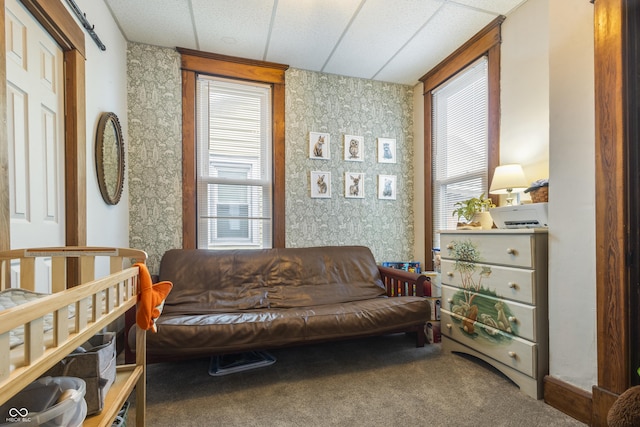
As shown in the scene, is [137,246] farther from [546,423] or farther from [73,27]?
[546,423]

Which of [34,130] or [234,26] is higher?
[234,26]

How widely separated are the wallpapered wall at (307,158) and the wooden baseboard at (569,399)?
186 centimetres

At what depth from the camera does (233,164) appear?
2.94m

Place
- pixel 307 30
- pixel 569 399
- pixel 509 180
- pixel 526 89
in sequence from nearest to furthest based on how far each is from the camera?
pixel 569 399, pixel 509 180, pixel 526 89, pixel 307 30

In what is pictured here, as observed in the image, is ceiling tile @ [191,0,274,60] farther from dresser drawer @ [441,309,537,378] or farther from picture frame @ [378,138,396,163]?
dresser drawer @ [441,309,537,378]

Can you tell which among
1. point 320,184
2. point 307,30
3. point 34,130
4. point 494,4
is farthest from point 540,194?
point 34,130

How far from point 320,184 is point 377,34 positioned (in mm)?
1425

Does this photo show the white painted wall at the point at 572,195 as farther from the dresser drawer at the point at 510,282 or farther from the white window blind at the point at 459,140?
the white window blind at the point at 459,140

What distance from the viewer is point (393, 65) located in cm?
301

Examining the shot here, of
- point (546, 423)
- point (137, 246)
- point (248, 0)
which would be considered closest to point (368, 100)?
point (248, 0)

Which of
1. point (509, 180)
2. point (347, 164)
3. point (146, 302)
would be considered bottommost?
point (146, 302)

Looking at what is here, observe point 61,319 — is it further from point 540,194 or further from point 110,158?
point 540,194

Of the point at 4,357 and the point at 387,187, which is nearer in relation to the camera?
the point at 4,357

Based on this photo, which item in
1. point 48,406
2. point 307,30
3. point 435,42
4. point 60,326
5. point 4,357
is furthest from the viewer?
point 435,42
